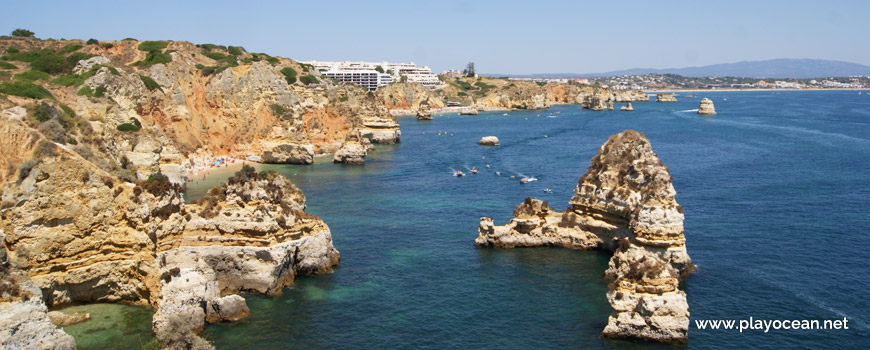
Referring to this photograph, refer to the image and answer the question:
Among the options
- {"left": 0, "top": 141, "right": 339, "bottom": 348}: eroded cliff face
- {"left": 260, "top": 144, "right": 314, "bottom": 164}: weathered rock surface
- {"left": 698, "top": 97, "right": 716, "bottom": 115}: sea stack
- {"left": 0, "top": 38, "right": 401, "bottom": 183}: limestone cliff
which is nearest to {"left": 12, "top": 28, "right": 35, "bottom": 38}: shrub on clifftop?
{"left": 0, "top": 38, "right": 401, "bottom": 183}: limestone cliff

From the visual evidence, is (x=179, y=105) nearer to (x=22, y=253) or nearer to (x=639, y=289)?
(x=22, y=253)

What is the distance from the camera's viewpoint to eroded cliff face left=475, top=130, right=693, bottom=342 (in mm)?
30234

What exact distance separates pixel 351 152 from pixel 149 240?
56643mm

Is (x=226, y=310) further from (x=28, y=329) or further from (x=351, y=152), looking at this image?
(x=351, y=152)

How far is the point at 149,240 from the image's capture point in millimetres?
32562

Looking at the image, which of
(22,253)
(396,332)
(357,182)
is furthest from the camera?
(357,182)

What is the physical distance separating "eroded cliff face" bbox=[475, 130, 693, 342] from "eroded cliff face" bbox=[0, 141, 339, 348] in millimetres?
17663

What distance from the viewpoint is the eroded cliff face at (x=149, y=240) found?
29.7 m

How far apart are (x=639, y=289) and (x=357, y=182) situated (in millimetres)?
48714

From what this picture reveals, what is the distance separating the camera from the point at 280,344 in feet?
99.9

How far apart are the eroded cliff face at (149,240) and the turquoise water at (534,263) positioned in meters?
2.06

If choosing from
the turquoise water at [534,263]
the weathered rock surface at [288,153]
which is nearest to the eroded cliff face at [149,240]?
the turquoise water at [534,263]

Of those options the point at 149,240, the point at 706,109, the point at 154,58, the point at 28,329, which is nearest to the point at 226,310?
the point at 149,240

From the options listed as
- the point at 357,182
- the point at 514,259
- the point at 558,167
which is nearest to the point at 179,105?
the point at 357,182
